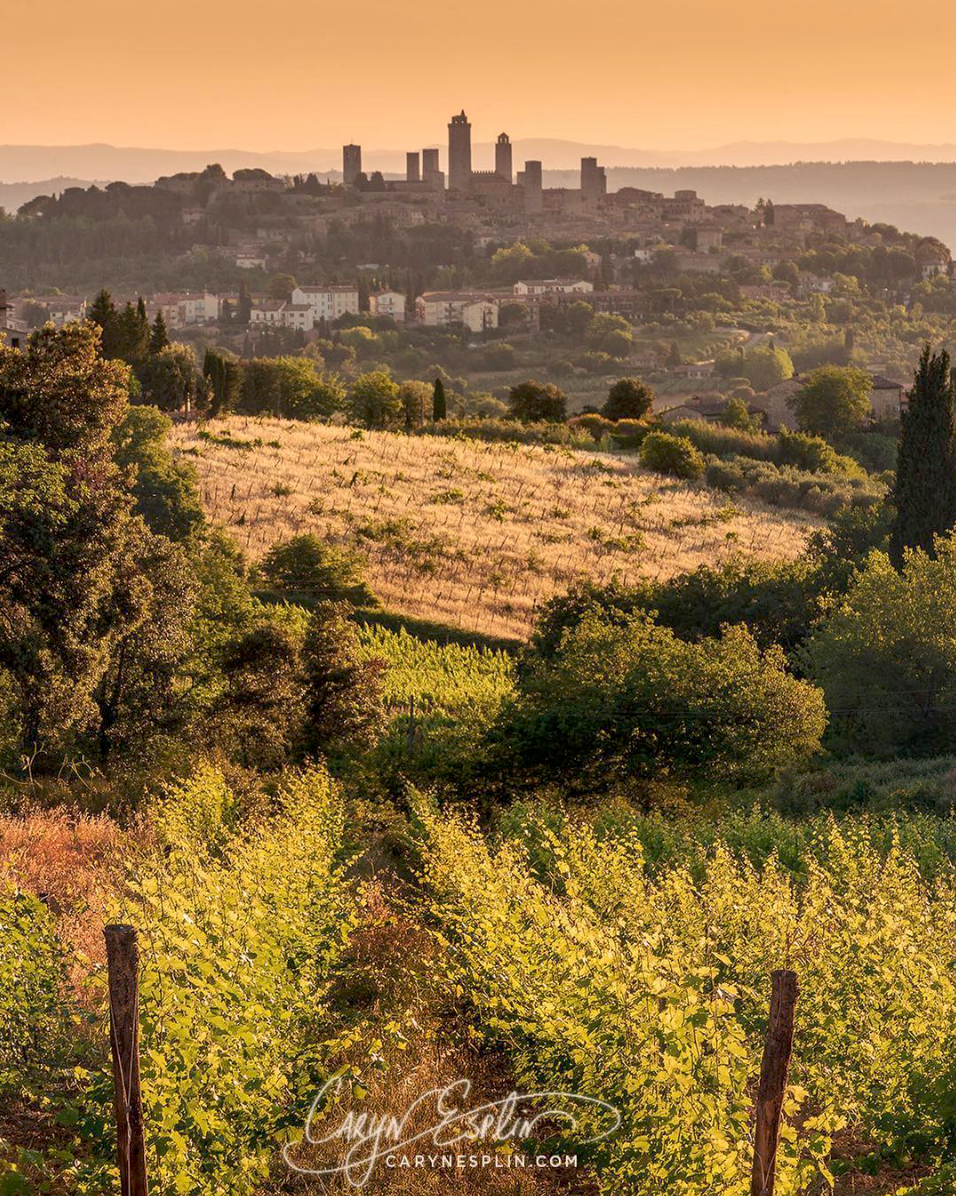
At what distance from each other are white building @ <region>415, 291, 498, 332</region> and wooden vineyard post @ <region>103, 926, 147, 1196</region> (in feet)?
464

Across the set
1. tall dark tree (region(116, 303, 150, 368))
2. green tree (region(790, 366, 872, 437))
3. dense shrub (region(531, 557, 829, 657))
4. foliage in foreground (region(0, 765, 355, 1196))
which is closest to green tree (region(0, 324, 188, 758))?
foliage in foreground (region(0, 765, 355, 1196))

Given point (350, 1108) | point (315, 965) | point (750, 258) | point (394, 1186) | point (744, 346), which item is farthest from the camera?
point (750, 258)

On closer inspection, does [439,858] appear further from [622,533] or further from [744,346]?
[744,346]

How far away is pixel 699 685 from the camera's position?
20594mm

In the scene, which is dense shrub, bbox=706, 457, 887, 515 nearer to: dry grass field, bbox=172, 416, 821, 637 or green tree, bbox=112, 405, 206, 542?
dry grass field, bbox=172, 416, 821, 637

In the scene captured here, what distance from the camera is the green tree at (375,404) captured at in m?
63.2

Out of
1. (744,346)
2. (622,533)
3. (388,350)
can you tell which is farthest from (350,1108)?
(744,346)

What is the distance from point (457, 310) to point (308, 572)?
399 ft

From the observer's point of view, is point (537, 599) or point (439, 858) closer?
point (439, 858)

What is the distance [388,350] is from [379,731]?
114473mm

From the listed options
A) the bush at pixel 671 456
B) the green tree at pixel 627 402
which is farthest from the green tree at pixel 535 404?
the bush at pixel 671 456

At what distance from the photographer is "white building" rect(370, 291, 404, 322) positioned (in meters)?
154

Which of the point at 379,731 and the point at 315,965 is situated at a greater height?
the point at 315,965

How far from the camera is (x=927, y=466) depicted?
33.2 meters
